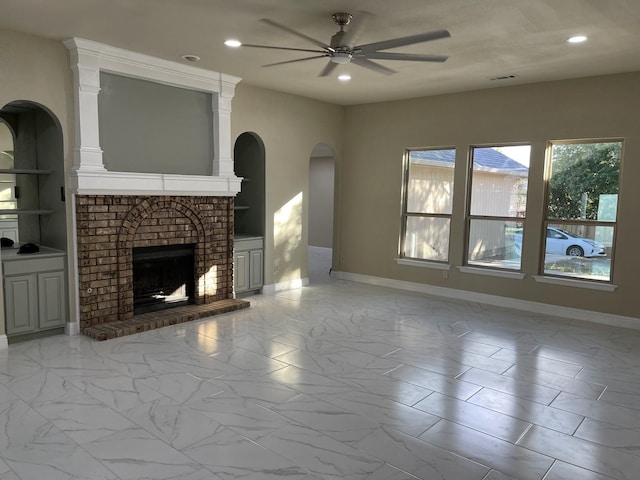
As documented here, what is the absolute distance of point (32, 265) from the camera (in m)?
4.73

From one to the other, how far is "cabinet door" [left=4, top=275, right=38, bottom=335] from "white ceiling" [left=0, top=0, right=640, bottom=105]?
7.70 feet

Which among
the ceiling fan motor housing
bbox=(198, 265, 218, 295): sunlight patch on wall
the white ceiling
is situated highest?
the white ceiling

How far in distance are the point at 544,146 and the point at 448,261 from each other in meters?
2.07

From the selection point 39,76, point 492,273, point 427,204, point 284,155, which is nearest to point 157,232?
point 39,76

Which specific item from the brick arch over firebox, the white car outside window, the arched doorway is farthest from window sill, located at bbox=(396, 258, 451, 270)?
the arched doorway

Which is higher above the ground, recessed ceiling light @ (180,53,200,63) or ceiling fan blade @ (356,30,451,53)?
recessed ceiling light @ (180,53,200,63)

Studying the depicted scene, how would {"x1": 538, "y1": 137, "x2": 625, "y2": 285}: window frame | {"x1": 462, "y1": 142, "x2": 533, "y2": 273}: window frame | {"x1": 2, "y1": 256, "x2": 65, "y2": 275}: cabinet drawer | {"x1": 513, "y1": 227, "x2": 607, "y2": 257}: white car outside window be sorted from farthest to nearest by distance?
{"x1": 462, "y1": 142, "x2": 533, "y2": 273}: window frame
{"x1": 513, "y1": 227, "x2": 607, "y2": 257}: white car outside window
{"x1": 538, "y1": 137, "x2": 625, "y2": 285}: window frame
{"x1": 2, "y1": 256, "x2": 65, "y2": 275}: cabinet drawer

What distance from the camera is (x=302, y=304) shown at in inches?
257

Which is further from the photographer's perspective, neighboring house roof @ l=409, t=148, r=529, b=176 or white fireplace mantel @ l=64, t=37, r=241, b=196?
neighboring house roof @ l=409, t=148, r=529, b=176

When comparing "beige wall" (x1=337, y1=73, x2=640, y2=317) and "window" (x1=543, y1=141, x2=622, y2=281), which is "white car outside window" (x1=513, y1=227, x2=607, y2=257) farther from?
"beige wall" (x1=337, y1=73, x2=640, y2=317)

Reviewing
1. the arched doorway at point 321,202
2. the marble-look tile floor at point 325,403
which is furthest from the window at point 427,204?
the arched doorway at point 321,202

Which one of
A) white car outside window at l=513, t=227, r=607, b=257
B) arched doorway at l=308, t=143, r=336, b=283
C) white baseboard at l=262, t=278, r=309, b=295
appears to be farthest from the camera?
arched doorway at l=308, t=143, r=336, b=283

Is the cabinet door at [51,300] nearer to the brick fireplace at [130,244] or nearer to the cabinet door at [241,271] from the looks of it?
the brick fireplace at [130,244]

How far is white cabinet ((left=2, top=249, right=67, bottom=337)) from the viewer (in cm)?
461
